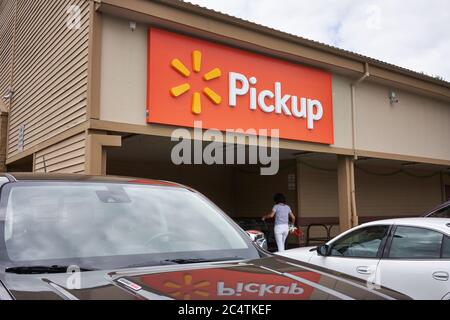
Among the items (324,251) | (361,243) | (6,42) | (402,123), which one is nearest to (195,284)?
(361,243)

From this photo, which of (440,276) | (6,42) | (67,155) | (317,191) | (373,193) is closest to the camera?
(440,276)

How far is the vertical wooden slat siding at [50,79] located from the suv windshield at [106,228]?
18.0ft

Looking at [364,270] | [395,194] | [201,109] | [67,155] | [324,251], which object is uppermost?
[201,109]

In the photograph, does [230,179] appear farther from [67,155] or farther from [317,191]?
[67,155]

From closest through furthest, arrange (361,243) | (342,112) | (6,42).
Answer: (361,243)
(342,112)
(6,42)

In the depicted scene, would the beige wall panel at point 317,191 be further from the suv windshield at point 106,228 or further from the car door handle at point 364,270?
the suv windshield at point 106,228

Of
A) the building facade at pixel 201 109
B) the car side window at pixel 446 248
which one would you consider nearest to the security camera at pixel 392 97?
the building facade at pixel 201 109

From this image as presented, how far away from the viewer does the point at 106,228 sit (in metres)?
2.84

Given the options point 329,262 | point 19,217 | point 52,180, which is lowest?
point 329,262

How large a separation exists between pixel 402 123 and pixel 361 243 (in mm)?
8861

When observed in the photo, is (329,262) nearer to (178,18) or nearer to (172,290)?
(172,290)

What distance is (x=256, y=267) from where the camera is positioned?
2613 millimetres
